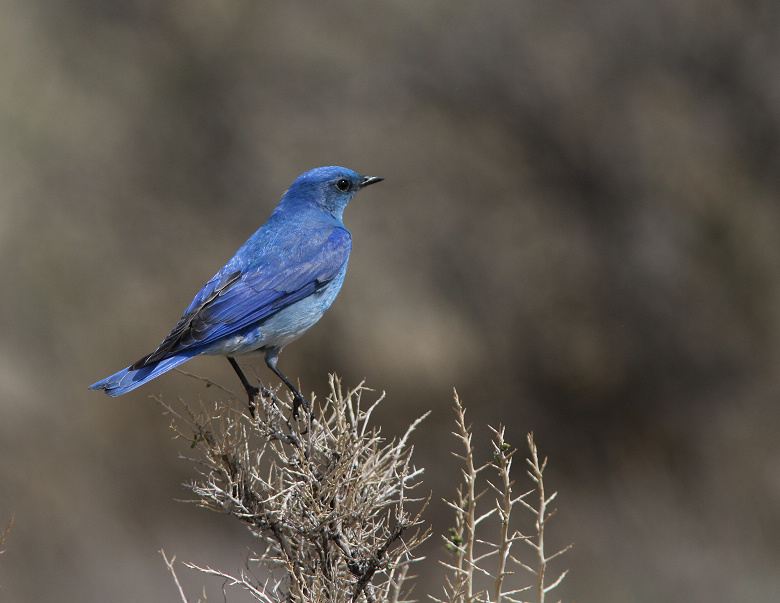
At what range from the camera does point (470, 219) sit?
25.4 feet

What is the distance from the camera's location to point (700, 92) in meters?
7.62

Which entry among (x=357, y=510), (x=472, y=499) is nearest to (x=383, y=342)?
(x=357, y=510)

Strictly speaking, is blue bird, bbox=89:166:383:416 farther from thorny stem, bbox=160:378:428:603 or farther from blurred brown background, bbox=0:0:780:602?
blurred brown background, bbox=0:0:780:602

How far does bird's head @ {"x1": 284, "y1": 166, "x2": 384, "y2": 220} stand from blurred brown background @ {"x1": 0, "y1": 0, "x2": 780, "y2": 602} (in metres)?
3.07

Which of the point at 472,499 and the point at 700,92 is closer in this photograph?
the point at 472,499

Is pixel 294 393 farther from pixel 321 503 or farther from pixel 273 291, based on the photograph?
pixel 321 503

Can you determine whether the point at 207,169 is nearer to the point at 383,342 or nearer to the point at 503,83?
the point at 383,342

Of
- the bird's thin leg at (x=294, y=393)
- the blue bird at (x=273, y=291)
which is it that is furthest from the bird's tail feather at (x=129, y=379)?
the bird's thin leg at (x=294, y=393)

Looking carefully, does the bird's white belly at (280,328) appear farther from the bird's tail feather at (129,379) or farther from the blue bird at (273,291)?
the bird's tail feather at (129,379)

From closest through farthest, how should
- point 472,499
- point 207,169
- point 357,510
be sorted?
point 472,499
point 357,510
point 207,169

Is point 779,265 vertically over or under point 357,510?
under

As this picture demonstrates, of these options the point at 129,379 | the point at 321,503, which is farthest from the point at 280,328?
the point at 321,503

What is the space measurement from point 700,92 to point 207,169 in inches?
187

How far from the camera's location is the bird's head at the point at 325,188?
13.9 ft
